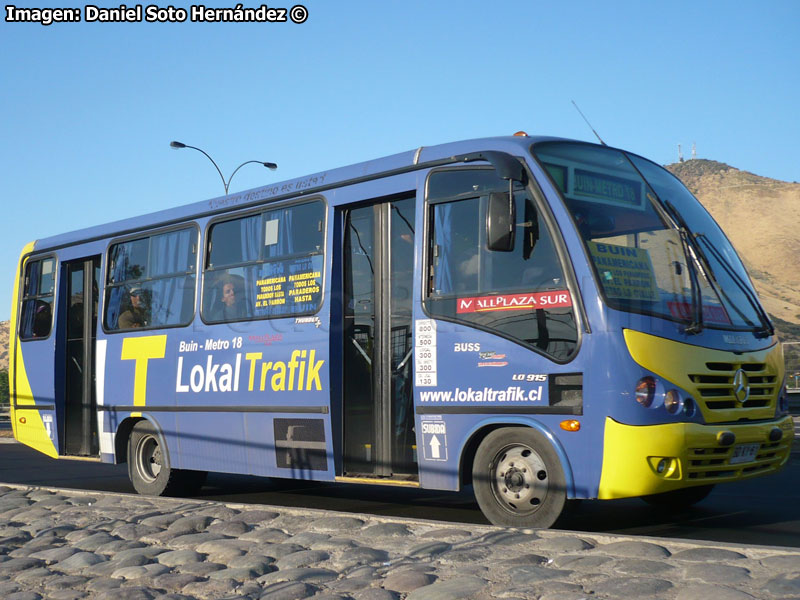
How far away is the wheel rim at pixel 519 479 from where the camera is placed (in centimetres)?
746

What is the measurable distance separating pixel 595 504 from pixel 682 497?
1006 millimetres

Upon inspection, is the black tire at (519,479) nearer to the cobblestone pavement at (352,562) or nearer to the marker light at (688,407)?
the cobblestone pavement at (352,562)

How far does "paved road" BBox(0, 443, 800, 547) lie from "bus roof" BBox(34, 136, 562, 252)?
2988 millimetres

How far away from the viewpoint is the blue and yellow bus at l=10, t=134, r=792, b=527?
7113mm

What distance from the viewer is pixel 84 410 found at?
13125mm

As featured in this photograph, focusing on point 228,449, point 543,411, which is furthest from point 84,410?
point 543,411

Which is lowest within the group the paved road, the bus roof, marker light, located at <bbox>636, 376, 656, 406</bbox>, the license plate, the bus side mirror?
the paved road

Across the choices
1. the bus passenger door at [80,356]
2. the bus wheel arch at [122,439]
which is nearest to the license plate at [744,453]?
the bus wheel arch at [122,439]

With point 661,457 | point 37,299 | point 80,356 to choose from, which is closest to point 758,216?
point 37,299

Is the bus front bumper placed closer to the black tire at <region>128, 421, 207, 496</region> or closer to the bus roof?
the bus roof

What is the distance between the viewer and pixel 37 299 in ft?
45.5

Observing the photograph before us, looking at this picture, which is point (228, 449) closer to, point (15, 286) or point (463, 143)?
point (463, 143)

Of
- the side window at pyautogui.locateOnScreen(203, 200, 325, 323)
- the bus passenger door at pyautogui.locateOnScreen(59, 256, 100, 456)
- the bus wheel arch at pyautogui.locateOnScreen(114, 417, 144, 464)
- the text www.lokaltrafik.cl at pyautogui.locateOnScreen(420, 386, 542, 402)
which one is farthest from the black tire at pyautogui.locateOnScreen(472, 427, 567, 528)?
the bus passenger door at pyautogui.locateOnScreen(59, 256, 100, 456)

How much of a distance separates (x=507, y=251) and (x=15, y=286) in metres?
Result: 9.35
